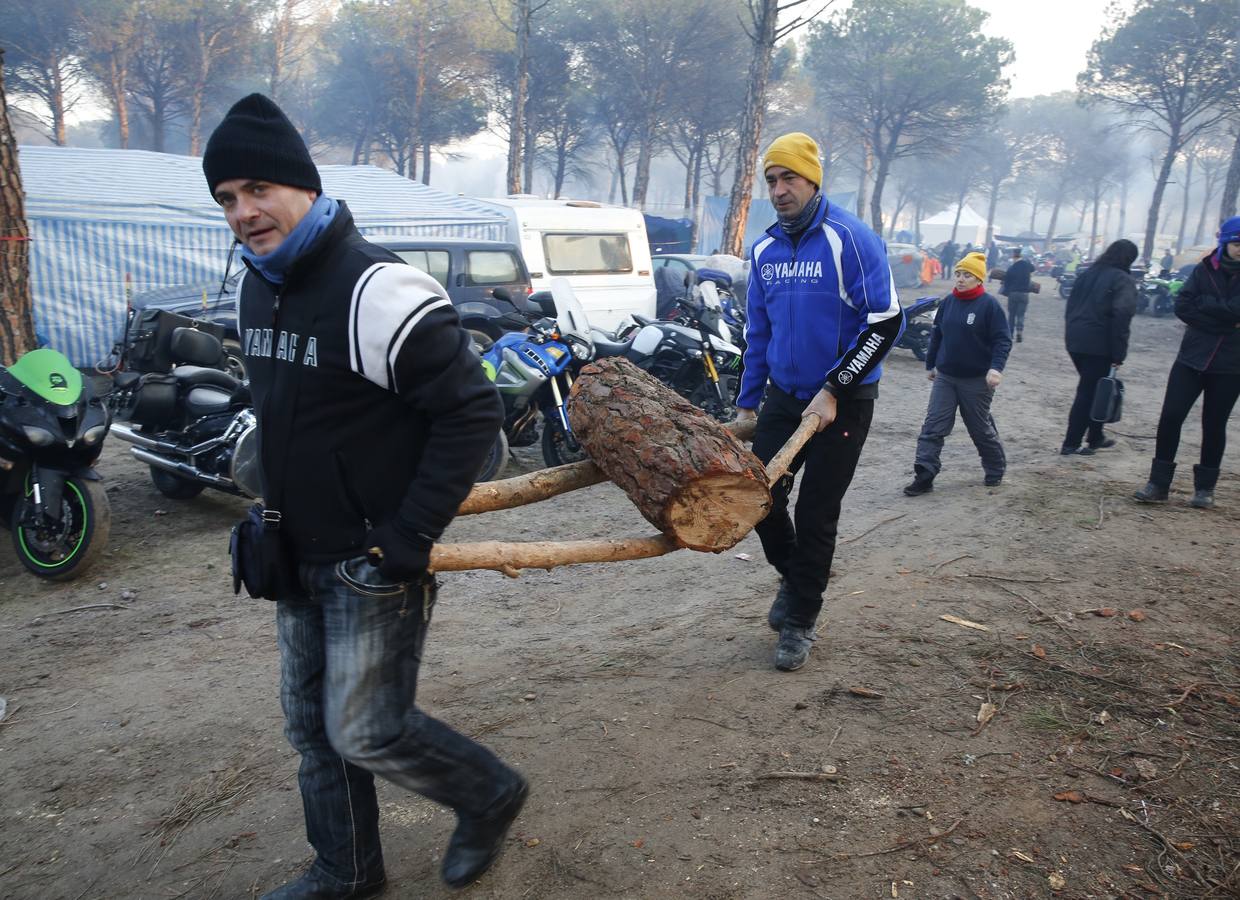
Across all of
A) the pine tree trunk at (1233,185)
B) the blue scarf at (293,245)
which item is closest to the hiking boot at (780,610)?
the blue scarf at (293,245)

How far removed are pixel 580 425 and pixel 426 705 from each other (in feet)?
4.45

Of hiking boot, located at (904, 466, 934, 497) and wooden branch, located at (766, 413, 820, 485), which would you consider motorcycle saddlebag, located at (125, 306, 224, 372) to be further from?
hiking boot, located at (904, 466, 934, 497)

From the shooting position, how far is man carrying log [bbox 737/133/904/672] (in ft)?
11.6

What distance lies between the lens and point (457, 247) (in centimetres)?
1140

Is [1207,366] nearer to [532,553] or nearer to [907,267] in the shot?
[532,553]

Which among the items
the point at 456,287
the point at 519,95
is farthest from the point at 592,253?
the point at 519,95

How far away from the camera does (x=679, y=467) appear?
285 centimetres

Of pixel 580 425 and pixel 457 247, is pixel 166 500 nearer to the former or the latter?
pixel 580 425

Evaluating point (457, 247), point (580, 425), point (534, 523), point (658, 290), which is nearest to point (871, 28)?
point (658, 290)

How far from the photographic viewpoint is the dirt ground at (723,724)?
2.55 m

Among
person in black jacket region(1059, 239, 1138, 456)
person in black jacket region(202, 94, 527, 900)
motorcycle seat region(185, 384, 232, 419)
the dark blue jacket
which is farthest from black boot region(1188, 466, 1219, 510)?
motorcycle seat region(185, 384, 232, 419)

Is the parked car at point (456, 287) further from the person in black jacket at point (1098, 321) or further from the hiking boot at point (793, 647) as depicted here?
the hiking boot at point (793, 647)

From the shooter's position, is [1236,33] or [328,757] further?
[1236,33]

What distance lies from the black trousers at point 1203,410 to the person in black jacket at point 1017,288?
11825 mm
